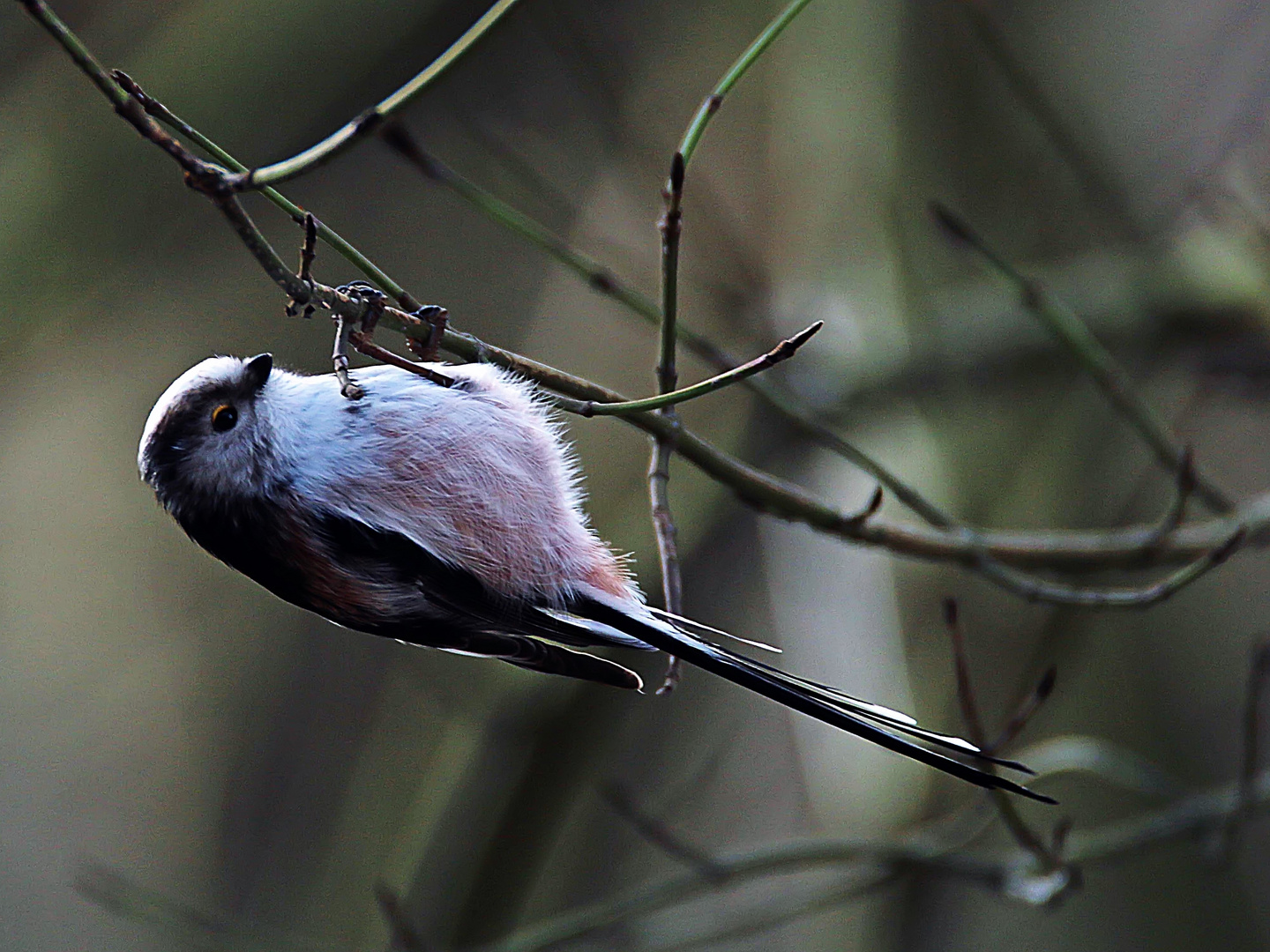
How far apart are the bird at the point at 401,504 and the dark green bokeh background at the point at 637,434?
28.6 inches

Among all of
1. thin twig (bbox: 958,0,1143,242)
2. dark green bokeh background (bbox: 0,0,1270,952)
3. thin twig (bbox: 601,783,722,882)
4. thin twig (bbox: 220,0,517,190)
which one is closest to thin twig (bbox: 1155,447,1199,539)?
dark green bokeh background (bbox: 0,0,1270,952)

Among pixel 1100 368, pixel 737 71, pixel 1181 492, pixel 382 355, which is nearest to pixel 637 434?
pixel 1100 368

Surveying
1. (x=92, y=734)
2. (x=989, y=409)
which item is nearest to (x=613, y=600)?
(x=989, y=409)

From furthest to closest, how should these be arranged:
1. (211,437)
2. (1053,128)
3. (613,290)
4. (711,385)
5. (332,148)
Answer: (1053,128) → (613,290) → (211,437) → (711,385) → (332,148)

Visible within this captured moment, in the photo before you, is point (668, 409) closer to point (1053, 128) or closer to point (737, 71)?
point (737, 71)

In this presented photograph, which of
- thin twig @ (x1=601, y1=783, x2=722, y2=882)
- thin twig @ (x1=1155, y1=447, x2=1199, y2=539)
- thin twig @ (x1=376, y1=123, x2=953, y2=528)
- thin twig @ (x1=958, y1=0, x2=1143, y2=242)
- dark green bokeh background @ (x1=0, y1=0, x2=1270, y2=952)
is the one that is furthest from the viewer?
dark green bokeh background @ (x1=0, y1=0, x2=1270, y2=952)

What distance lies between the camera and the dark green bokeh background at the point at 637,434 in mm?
2512

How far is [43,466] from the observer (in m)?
4.28

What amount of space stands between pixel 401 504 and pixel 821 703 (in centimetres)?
68

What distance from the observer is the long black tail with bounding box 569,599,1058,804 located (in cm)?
108

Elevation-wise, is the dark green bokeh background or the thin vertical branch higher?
the dark green bokeh background

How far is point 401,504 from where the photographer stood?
1591 millimetres

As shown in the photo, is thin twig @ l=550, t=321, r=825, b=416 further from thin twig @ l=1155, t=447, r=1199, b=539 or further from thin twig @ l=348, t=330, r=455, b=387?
thin twig @ l=1155, t=447, r=1199, b=539

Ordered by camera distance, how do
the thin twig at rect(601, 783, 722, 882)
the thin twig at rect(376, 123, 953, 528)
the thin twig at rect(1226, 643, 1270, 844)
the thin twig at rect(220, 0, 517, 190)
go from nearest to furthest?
the thin twig at rect(220, 0, 517, 190) < the thin twig at rect(376, 123, 953, 528) < the thin twig at rect(1226, 643, 1270, 844) < the thin twig at rect(601, 783, 722, 882)
